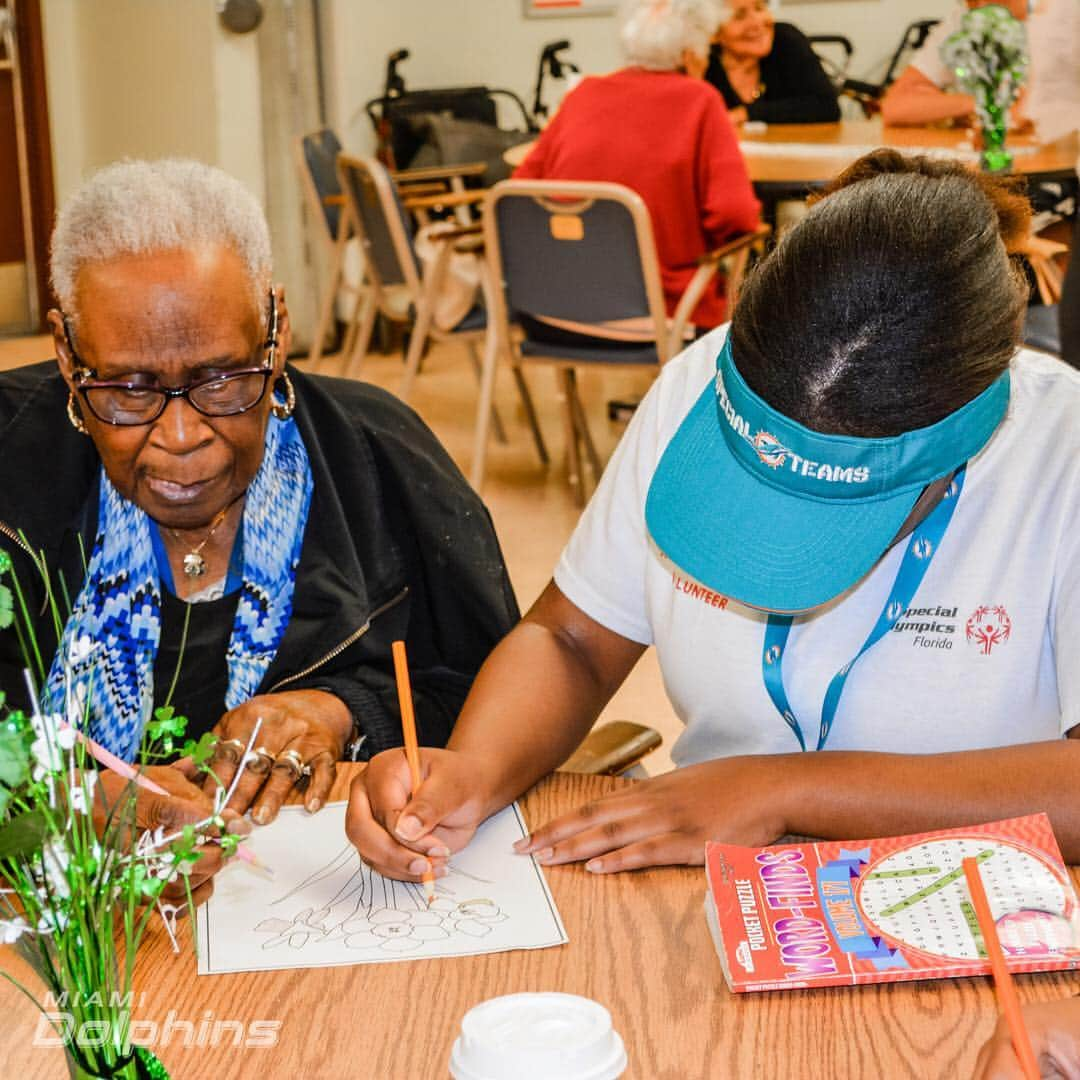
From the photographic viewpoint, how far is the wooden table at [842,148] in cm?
459

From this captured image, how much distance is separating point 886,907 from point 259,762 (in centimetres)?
65

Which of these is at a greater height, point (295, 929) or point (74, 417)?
point (74, 417)

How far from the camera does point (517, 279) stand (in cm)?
444

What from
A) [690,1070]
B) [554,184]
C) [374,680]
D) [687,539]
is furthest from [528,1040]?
[554,184]

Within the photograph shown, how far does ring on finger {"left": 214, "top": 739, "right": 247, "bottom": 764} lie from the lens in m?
1.57

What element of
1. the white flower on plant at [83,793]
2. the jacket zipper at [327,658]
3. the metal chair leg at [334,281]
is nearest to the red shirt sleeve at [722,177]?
the metal chair leg at [334,281]

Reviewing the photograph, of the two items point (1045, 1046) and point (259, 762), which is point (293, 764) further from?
point (1045, 1046)

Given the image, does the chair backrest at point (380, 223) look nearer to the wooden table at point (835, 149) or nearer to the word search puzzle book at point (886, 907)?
the wooden table at point (835, 149)

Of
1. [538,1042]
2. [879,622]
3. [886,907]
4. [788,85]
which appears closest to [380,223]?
[788,85]

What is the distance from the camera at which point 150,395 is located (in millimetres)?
1729

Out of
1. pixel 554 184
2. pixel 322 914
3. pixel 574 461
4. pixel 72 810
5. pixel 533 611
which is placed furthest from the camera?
pixel 574 461

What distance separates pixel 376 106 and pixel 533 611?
21.8 feet

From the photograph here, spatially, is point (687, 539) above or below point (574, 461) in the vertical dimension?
above

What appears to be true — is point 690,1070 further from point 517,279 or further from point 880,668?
point 517,279
